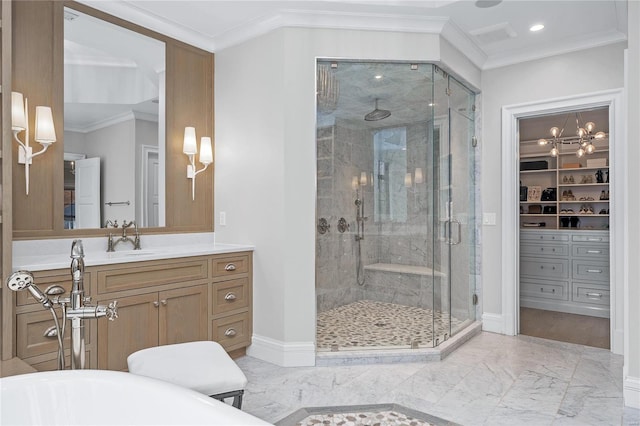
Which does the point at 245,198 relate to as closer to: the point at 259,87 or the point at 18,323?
the point at 259,87

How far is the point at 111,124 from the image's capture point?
299cm

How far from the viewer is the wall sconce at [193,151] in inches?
134

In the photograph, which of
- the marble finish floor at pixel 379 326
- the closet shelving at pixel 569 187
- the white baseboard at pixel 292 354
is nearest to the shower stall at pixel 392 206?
the marble finish floor at pixel 379 326

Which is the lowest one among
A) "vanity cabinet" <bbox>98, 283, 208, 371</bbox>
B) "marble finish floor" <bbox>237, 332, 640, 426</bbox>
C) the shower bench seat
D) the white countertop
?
"marble finish floor" <bbox>237, 332, 640, 426</bbox>

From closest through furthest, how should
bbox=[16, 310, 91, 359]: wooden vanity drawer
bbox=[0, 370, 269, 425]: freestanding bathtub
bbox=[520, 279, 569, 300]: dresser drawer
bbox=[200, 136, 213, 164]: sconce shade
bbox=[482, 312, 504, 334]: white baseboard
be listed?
1. bbox=[0, 370, 269, 425]: freestanding bathtub
2. bbox=[16, 310, 91, 359]: wooden vanity drawer
3. bbox=[200, 136, 213, 164]: sconce shade
4. bbox=[482, 312, 504, 334]: white baseboard
5. bbox=[520, 279, 569, 300]: dresser drawer

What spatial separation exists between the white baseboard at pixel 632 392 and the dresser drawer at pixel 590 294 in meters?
2.64

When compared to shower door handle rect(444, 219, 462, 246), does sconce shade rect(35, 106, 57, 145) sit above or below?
above

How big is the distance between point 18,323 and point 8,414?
0.89 metres

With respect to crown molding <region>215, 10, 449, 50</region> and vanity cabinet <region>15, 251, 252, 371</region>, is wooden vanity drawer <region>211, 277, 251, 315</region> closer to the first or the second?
vanity cabinet <region>15, 251, 252, 371</region>

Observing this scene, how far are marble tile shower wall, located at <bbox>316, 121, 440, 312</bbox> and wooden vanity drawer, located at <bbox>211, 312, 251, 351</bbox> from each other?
61 centimetres

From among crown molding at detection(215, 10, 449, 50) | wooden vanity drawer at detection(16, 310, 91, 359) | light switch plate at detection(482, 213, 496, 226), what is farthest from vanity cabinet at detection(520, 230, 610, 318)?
wooden vanity drawer at detection(16, 310, 91, 359)

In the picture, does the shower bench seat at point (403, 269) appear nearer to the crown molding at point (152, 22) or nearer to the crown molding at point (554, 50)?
the crown molding at point (554, 50)

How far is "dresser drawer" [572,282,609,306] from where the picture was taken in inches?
186

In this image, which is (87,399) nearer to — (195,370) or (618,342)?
(195,370)
